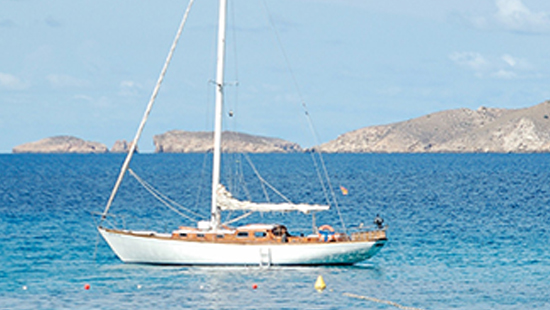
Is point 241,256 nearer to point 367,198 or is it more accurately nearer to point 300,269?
point 300,269

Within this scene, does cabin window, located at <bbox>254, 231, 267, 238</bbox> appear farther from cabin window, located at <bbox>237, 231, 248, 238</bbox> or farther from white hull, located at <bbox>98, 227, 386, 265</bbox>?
white hull, located at <bbox>98, 227, 386, 265</bbox>

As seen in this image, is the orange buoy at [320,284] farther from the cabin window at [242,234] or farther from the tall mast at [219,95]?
the tall mast at [219,95]

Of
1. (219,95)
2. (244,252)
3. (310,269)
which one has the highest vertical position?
(219,95)

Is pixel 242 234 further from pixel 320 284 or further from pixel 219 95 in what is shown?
pixel 219 95

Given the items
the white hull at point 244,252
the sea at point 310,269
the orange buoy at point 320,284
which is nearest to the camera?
the sea at point 310,269

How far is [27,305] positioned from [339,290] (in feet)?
49.0

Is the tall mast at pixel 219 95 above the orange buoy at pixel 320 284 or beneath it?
above

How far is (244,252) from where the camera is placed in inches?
1972

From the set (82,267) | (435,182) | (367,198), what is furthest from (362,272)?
(435,182)

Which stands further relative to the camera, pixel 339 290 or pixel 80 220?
Answer: pixel 80 220

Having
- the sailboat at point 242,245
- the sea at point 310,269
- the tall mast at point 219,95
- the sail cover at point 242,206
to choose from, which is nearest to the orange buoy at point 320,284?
the sea at point 310,269

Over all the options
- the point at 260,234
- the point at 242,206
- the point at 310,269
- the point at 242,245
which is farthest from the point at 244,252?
the point at 310,269

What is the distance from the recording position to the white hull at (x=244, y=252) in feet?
164

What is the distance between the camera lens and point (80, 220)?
78.9 metres
